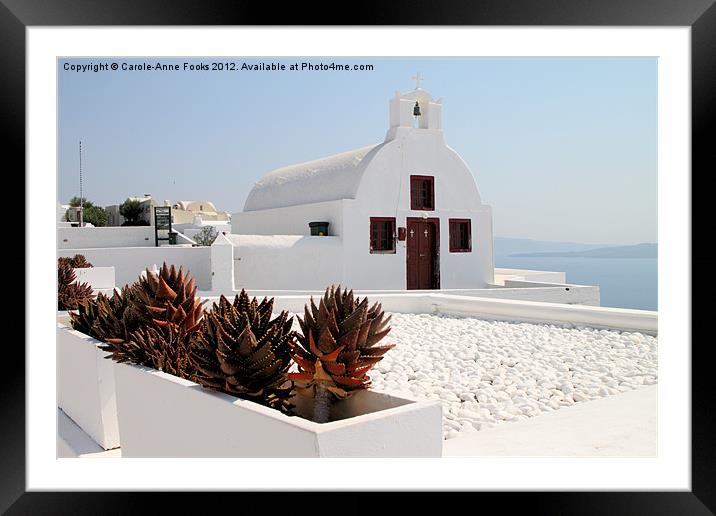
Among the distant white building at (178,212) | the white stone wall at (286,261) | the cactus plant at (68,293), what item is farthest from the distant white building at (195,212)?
the cactus plant at (68,293)

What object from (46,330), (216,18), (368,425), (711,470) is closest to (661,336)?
(711,470)

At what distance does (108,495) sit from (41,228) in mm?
1499

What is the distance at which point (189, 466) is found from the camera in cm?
332

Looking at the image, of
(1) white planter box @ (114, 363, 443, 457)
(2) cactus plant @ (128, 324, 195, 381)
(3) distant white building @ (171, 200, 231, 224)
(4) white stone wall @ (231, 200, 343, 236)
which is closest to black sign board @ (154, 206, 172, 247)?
(4) white stone wall @ (231, 200, 343, 236)

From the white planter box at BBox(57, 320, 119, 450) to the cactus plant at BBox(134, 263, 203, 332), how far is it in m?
0.62

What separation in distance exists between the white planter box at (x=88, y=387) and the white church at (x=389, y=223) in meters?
9.77

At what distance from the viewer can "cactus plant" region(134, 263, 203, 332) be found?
5172 mm

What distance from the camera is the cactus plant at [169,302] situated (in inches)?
204

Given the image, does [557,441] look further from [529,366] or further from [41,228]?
[41,228]

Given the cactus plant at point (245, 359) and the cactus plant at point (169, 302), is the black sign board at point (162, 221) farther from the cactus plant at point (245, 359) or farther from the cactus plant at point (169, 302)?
the cactus plant at point (245, 359)

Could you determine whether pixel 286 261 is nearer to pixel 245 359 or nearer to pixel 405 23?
pixel 245 359

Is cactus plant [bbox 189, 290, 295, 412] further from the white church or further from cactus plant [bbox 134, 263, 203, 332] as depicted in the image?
the white church

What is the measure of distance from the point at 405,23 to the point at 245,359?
2028mm

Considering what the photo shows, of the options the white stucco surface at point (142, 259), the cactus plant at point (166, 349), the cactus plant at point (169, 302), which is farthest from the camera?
the white stucco surface at point (142, 259)
